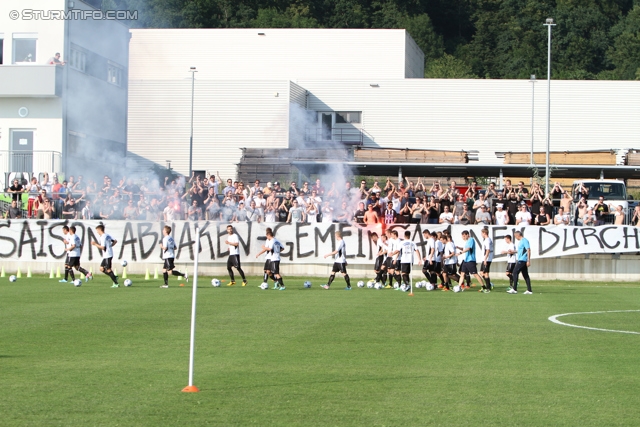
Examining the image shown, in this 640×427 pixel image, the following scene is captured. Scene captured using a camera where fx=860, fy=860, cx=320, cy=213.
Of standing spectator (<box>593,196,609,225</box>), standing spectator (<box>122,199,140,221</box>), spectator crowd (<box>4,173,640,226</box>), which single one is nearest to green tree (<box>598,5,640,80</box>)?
standing spectator (<box>593,196,609,225</box>)

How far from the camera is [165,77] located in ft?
225

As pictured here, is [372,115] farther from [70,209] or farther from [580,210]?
[70,209]

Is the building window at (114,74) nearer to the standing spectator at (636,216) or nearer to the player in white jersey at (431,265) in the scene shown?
the player in white jersey at (431,265)

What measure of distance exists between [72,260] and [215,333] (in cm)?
1301

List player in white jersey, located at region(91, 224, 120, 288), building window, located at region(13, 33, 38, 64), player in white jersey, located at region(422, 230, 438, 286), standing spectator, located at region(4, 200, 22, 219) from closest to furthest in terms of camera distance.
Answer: player in white jersey, located at region(91, 224, 120, 288) < player in white jersey, located at region(422, 230, 438, 286) < standing spectator, located at region(4, 200, 22, 219) < building window, located at region(13, 33, 38, 64)

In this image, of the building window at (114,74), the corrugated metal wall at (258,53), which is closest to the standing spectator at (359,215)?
the building window at (114,74)

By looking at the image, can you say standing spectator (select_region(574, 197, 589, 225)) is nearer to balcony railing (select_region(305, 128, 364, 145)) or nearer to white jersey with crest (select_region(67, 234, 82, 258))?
white jersey with crest (select_region(67, 234, 82, 258))

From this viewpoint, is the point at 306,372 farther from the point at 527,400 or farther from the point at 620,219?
the point at 620,219

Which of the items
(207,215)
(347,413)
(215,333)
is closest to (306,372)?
(347,413)

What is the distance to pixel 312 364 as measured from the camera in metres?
11.8

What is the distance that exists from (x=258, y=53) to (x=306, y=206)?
3890 centimetres

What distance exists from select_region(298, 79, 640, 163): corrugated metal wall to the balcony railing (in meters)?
0.78

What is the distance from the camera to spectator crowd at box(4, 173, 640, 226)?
31.2 metres

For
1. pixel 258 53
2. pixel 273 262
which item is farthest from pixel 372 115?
pixel 273 262
